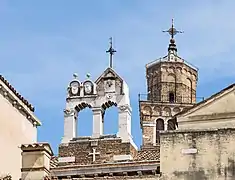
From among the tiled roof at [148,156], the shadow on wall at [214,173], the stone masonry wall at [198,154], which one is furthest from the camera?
the tiled roof at [148,156]

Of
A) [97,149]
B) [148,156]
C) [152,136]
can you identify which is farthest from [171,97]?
[148,156]

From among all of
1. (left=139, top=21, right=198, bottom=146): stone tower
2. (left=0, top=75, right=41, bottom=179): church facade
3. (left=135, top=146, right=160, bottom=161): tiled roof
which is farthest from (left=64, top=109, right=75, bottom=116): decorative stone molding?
(left=139, top=21, right=198, bottom=146): stone tower

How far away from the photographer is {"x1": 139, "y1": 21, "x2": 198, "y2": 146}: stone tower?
7719 cm

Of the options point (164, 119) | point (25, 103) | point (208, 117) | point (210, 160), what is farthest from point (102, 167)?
point (164, 119)

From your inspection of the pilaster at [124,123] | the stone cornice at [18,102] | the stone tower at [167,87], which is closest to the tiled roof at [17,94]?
the stone cornice at [18,102]

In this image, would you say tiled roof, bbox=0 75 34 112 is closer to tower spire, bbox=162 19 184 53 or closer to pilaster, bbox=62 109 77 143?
pilaster, bbox=62 109 77 143

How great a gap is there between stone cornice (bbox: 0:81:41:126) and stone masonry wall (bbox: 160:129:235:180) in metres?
5.51

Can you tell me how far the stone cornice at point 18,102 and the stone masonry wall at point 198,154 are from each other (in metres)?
5.51

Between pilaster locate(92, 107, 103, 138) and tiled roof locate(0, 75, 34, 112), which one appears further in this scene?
pilaster locate(92, 107, 103, 138)

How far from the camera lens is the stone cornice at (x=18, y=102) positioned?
91.8ft

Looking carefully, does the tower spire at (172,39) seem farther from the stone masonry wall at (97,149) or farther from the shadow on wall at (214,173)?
the shadow on wall at (214,173)

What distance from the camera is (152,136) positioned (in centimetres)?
7412

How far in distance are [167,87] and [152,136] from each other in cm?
721

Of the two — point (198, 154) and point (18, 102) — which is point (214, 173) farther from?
point (18, 102)
